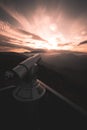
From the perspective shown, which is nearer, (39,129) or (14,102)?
(39,129)

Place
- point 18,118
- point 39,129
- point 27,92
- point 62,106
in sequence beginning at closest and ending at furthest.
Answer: point 39,129 < point 18,118 < point 62,106 < point 27,92

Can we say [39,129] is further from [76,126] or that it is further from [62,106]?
[62,106]

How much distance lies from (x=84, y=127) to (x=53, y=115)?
672mm

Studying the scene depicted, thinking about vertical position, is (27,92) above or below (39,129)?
above

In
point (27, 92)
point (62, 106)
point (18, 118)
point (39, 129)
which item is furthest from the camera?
point (27, 92)

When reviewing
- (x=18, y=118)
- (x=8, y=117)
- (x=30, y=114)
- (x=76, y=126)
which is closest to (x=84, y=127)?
(x=76, y=126)

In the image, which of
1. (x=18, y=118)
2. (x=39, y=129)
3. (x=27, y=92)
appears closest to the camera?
(x=39, y=129)

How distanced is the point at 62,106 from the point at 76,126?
70 cm

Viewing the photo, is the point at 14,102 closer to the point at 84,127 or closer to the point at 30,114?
the point at 30,114

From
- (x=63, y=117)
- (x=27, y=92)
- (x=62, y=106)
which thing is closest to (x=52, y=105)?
(x=62, y=106)

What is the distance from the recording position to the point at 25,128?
2.40 metres

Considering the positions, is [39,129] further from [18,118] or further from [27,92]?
[27,92]

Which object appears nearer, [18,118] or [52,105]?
[18,118]

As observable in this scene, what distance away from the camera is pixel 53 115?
2779 mm
